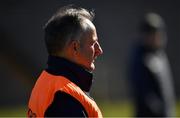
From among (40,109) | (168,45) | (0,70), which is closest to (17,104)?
(0,70)

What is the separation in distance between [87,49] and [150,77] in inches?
172

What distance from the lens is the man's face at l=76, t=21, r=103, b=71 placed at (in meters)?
4.70

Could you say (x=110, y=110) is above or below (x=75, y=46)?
below

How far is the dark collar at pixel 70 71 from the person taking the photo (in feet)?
15.4

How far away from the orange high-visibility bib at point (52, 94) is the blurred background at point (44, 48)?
14110 millimetres

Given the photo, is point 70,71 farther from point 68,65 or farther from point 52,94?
point 52,94

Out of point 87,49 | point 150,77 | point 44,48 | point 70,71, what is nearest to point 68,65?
point 70,71

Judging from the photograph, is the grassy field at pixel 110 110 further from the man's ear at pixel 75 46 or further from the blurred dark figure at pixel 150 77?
the man's ear at pixel 75 46

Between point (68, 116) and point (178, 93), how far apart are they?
15872 millimetres

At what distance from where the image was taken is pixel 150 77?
29.6ft

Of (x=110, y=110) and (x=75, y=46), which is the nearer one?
(x=75, y=46)

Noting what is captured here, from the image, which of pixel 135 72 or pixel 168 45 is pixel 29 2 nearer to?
pixel 168 45

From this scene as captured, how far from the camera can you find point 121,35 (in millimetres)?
20688

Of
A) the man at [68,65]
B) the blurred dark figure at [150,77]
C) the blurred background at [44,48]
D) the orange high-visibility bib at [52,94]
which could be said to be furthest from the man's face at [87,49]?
the blurred background at [44,48]
